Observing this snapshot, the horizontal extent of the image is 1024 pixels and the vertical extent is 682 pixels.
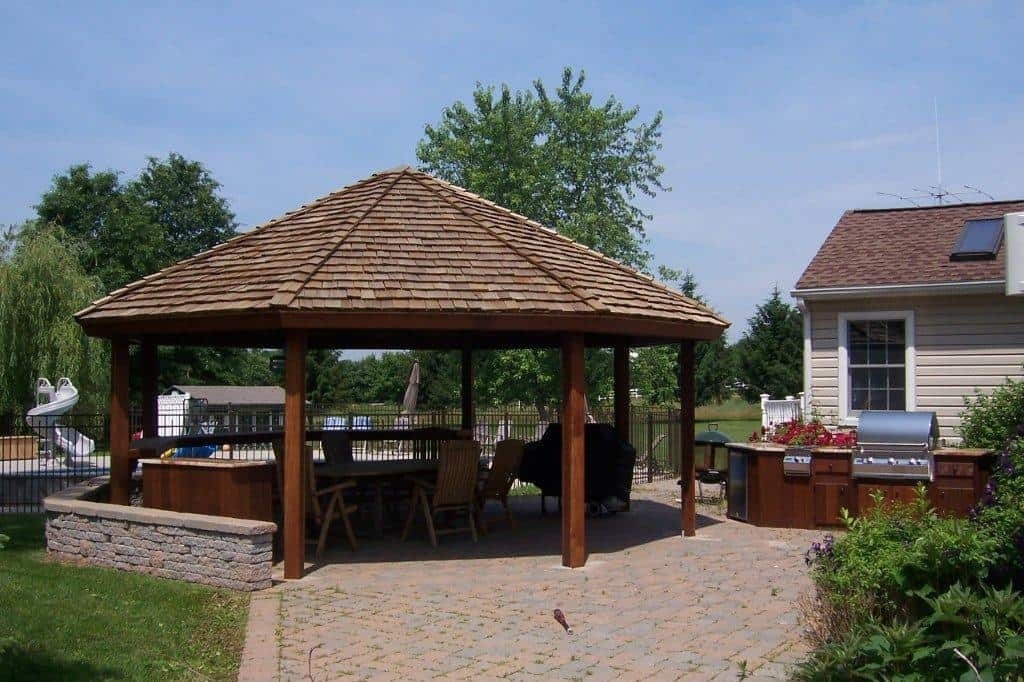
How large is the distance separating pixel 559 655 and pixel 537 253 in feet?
18.0

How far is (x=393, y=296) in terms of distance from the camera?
31.5 ft

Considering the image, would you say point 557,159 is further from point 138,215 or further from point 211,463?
point 211,463

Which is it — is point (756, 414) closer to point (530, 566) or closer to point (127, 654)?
point (530, 566)

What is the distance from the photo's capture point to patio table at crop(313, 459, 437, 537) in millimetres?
10859

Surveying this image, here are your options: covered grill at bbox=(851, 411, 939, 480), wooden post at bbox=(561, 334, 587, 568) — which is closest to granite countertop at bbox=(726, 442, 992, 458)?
covered grill at bbox=(851, 411, 939, 480)

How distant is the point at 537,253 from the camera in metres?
11.2

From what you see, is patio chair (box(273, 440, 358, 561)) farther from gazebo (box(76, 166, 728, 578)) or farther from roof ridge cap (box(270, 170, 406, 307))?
roof ridge cap (box(270, 170, 406, 307))

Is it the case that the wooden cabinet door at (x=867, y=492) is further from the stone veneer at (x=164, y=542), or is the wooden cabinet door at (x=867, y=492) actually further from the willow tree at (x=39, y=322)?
the willow tree at (x=39, y=322)

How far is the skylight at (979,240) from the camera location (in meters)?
15.7

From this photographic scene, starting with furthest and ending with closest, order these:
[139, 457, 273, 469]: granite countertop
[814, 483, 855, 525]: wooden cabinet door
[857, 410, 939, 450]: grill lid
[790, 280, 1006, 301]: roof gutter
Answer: [790, 280, 1006, 301]: roof gutter < [814, 483, 855, 525]: wooden cabinet door < [857, 410, 939, 450]: grill lid < [139, 457, 273, 469]: granite countertop

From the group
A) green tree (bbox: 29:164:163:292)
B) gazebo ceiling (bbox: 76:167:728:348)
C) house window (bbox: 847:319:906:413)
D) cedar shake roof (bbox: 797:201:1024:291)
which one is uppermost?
green tree (bbox: 29:164:163:292)

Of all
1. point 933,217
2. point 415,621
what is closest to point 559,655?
point 415,621

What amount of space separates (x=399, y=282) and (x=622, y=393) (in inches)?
219

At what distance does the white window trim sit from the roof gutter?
1.14 feet
